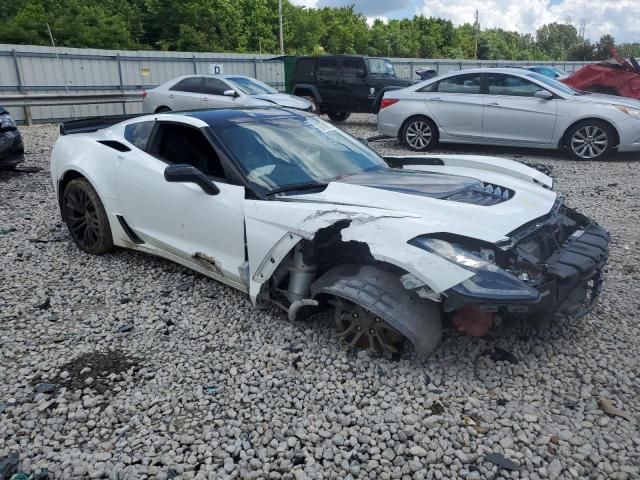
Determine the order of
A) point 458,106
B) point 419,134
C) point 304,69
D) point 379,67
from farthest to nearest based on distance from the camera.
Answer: point 304,69, point 379,67, point 419,134, point 458,106

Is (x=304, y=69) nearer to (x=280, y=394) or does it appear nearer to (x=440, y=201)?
(x=440, y=201)

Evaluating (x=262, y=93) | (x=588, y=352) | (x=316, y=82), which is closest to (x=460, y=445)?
(x=588, y=352)

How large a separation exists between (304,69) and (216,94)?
11.7 ft

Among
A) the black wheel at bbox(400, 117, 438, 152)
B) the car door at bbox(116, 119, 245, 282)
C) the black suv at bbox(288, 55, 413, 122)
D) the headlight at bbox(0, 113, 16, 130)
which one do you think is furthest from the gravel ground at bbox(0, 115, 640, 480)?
the black suv at bbox(288, 55, 413, 122)

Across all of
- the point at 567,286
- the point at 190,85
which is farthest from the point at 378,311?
the point at 190,85

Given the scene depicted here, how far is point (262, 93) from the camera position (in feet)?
41.9

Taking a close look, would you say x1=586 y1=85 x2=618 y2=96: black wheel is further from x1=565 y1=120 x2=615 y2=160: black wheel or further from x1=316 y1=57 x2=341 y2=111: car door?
x1=316 y1=57 x2=341 y2=111: car door

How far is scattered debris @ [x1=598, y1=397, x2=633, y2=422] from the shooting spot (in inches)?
106

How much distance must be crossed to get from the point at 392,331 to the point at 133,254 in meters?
2.84

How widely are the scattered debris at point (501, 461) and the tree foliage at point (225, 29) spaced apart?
94.8ft

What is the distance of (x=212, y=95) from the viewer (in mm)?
12484

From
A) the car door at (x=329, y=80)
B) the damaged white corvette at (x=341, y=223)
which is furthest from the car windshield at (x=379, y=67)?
the damaged white corvette at (x=341, y=223)

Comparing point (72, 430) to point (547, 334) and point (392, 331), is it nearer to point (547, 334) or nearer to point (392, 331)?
point (392, 331)

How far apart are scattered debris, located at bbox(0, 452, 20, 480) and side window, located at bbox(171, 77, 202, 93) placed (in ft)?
36.7
